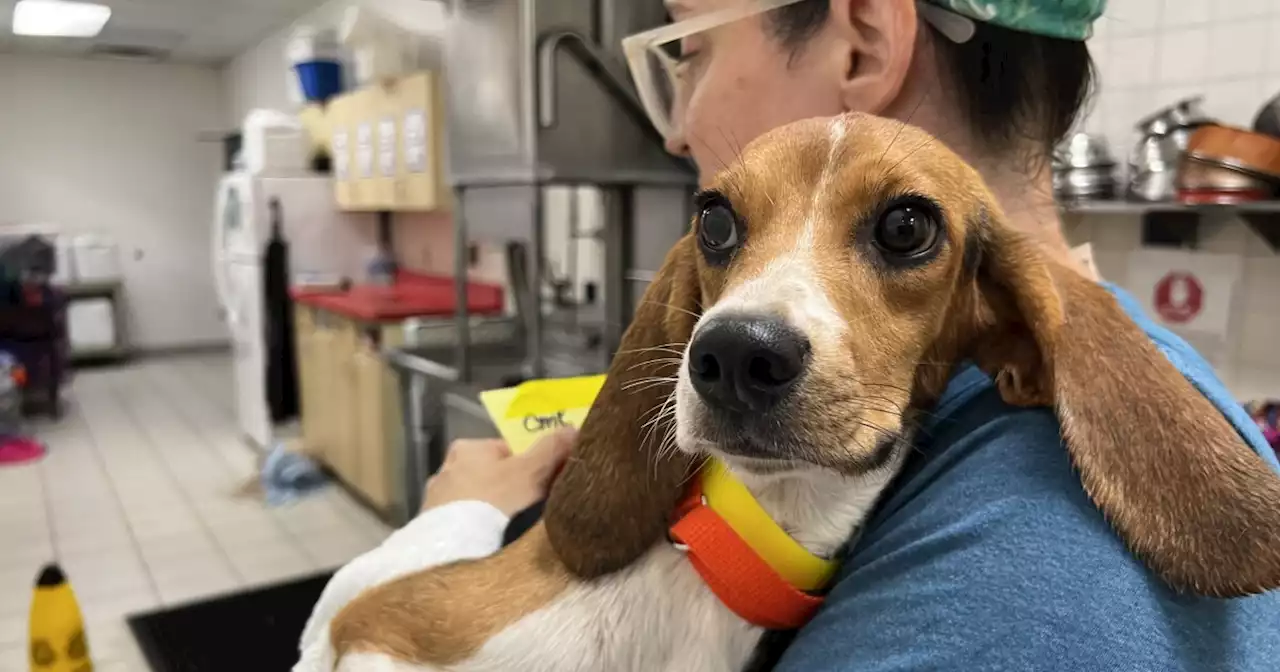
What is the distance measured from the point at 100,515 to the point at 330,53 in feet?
10.3

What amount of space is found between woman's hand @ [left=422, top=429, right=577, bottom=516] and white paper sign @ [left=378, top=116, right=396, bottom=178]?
3853 mm

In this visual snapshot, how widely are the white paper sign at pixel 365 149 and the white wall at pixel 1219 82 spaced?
12.2 ft

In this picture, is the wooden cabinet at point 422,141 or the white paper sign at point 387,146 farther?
the white paper sign at point 387,146

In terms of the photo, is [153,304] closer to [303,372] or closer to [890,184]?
[303,372]

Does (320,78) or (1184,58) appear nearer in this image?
(1184,58)

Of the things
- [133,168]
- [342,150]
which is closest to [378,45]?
[342,150]

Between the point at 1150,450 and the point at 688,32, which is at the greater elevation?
the point at 688,32

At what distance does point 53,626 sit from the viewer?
2096 millimetres

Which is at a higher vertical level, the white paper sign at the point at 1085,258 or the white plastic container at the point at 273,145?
the white plastic container at the point at 273,145

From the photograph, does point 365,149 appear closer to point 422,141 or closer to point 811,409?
point 422,141

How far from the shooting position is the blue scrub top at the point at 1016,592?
0.58m

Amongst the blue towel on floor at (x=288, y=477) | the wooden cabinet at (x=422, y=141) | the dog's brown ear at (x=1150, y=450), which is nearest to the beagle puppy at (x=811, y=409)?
the dog's brown ear at (x=1150, y=450)

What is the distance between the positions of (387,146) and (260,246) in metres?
1.16

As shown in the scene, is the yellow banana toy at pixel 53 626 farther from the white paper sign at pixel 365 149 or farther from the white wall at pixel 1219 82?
the white paper sign at pixel 365 149
